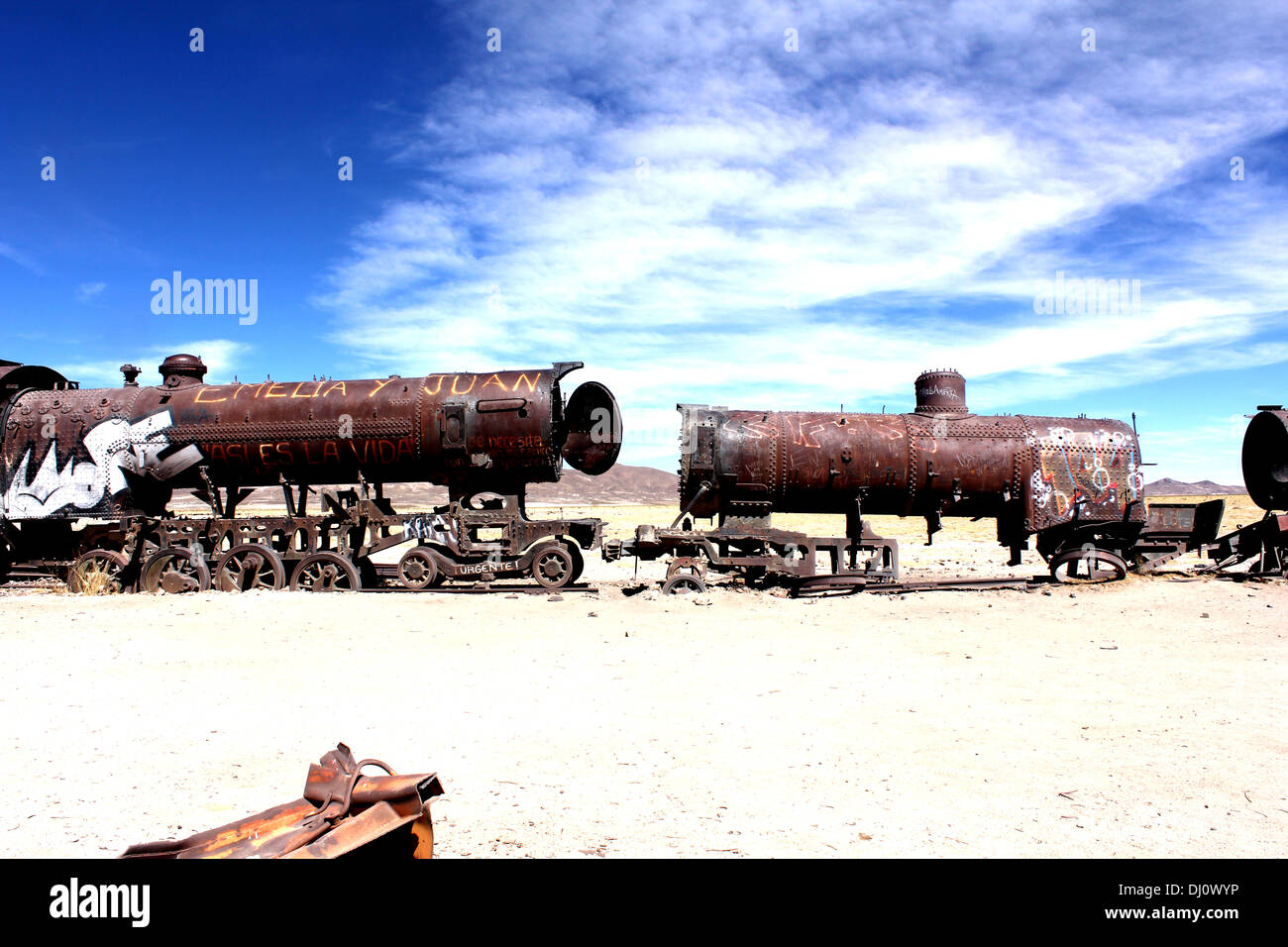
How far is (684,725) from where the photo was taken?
20.1 feet

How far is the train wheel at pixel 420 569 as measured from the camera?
13631 mm

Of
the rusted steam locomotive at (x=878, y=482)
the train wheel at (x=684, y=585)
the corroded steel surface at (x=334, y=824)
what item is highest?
the rusted steam locomotive at (x=878, y=482)

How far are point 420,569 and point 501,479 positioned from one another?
208cm

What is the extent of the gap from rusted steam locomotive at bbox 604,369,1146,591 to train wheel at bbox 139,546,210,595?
23.9ft

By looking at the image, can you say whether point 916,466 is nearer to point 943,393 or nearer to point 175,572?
point 943,393

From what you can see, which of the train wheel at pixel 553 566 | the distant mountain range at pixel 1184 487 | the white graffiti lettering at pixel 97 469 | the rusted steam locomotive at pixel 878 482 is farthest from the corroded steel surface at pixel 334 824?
the distant mountain range at pixel 1184 487

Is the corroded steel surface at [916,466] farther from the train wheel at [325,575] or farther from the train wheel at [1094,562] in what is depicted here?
the train wheel at [325,575]

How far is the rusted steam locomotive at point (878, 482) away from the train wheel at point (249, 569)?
586 cm

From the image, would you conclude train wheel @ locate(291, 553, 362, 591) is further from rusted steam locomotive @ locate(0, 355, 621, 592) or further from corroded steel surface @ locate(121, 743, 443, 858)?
corroded steel surface @ locate(121, 743, 443, 858)

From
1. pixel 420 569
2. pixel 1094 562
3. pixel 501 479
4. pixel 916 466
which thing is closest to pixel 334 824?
pixel 420 569

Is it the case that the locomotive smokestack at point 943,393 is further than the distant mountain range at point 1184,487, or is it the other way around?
the distant mountain range at point 1184,487

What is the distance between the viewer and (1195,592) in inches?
509
